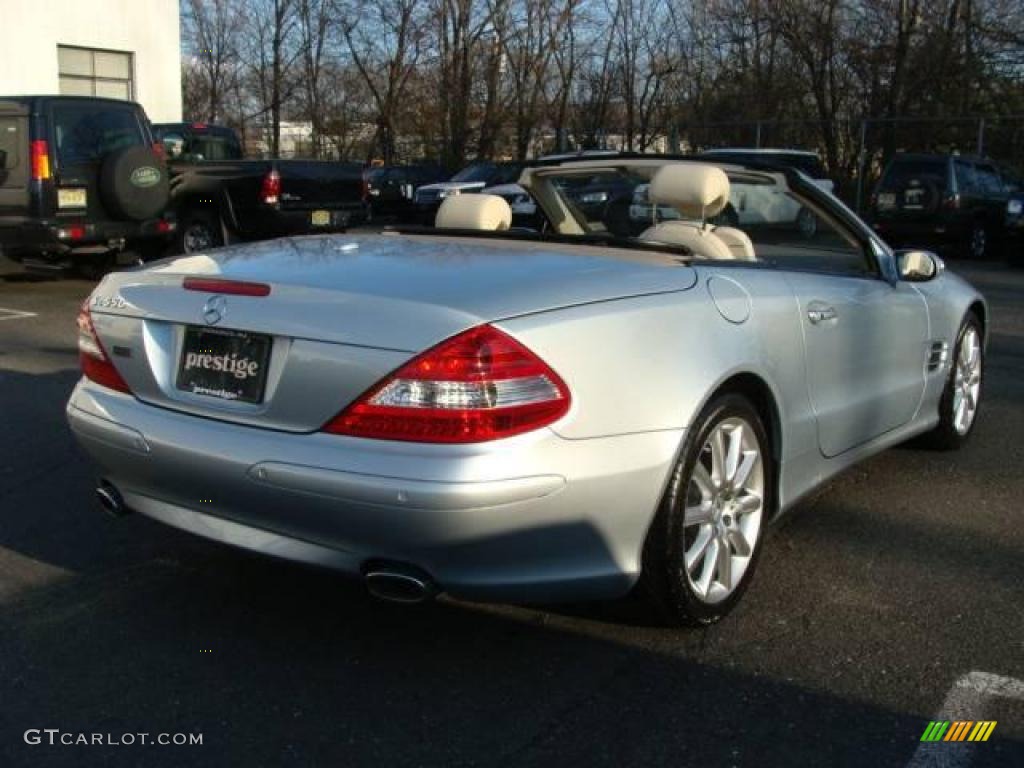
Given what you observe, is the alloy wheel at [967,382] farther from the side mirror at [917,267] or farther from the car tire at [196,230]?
the car tire at [196,230]

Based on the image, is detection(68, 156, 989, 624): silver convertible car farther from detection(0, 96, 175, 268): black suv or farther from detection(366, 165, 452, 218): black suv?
detection(366, 165, 452, 218): black suv

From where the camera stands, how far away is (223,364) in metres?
3.16

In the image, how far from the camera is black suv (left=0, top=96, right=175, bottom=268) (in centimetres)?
1074

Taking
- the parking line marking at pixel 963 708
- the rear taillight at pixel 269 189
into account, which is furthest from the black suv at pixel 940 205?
the parking line marking at pixel 963 708

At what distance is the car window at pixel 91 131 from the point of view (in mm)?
10891

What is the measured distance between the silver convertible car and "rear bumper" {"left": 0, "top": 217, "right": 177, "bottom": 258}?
25.3ft

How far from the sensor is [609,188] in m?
5.14

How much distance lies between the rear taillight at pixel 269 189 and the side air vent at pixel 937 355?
9.46 meters

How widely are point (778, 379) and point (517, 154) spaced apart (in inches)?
1360

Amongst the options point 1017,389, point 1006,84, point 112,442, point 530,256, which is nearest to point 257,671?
point 112,442

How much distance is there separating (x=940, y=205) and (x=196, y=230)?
37.2 feet

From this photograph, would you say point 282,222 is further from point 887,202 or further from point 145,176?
point 887,202

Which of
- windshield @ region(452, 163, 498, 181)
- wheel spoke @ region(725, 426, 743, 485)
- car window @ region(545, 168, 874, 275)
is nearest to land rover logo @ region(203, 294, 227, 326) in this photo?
wheel spoke @ region(725, 426, 743, 485)

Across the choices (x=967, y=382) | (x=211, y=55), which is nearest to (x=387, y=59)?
(x=211, y=55)
